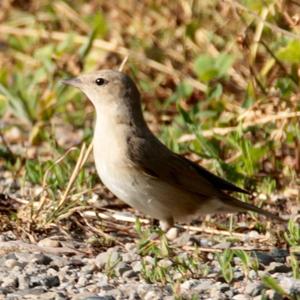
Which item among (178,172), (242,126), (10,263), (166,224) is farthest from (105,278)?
(242,126)

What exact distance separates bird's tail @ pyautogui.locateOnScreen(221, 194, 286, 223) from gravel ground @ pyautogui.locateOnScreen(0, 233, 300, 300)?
12.2 inches

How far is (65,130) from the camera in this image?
31.7 feet

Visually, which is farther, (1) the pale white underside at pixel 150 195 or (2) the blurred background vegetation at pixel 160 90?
(2) the blurred background vegetation at pixel 160 90

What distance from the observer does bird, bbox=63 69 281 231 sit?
675cm

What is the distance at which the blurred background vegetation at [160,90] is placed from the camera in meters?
7.72

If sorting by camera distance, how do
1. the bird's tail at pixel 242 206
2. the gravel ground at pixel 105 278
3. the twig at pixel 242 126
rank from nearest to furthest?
the gravel ground at pixel 105 278 → the bird's tail at pixel 242 206 → the twig at pixel 242 126

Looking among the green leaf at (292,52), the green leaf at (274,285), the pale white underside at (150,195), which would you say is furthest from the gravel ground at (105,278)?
the green leaf at (292,52)

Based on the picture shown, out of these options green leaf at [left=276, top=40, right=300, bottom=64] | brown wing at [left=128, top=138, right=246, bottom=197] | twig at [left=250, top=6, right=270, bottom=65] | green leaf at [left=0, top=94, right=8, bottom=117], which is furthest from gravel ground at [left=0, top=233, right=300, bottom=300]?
green leaf at [left=0, top=94, right=8, bottom=117]

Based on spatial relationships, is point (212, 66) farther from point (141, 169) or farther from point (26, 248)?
point (26, 248)

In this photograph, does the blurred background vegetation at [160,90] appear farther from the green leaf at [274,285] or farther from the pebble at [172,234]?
the green leaf at [274,285]

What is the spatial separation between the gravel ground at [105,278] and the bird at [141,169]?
38 centimetres

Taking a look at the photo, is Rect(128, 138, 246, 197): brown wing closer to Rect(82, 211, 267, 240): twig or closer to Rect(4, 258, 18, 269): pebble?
Rect(82, 211, 267, 240): twig

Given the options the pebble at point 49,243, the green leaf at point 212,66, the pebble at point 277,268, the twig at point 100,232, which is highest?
the green leaf at point 212,66

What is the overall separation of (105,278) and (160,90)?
411 centimetres
